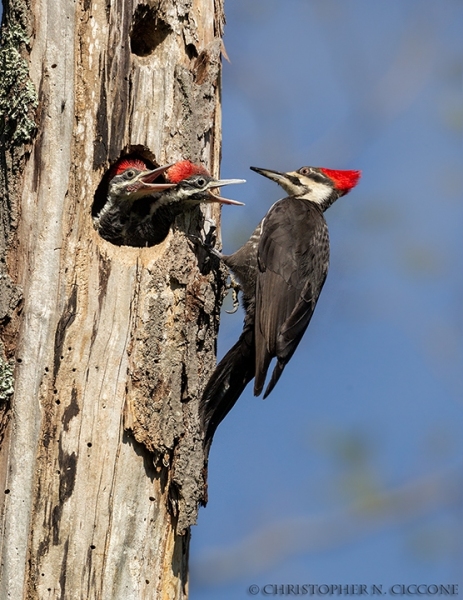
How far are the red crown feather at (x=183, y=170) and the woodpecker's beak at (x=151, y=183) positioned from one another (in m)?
0.04

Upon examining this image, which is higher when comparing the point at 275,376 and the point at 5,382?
the point at 275,376

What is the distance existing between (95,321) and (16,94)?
3.74 feet

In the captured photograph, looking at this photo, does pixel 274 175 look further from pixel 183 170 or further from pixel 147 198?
pixel 183 170

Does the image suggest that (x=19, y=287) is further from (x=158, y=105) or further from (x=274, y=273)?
(x=274, y=273)

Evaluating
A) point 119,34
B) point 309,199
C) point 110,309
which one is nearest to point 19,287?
point 110,309

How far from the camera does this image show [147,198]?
5414mm

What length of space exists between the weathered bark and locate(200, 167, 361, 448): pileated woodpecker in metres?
0.23

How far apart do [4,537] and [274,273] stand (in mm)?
2317

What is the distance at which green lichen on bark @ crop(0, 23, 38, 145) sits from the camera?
14.1ft

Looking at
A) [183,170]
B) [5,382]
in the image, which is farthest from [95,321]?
[183,170]

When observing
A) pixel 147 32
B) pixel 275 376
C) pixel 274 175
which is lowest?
pixel 275 376

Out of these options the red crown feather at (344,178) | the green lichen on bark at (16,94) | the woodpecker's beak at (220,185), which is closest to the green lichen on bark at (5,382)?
the green lichen on bark at (16,94)

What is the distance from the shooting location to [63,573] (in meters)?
3.82

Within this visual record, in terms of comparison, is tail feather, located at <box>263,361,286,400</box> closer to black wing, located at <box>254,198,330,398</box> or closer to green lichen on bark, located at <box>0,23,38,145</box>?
black wing, located at <box>254,198,330,398</box>
